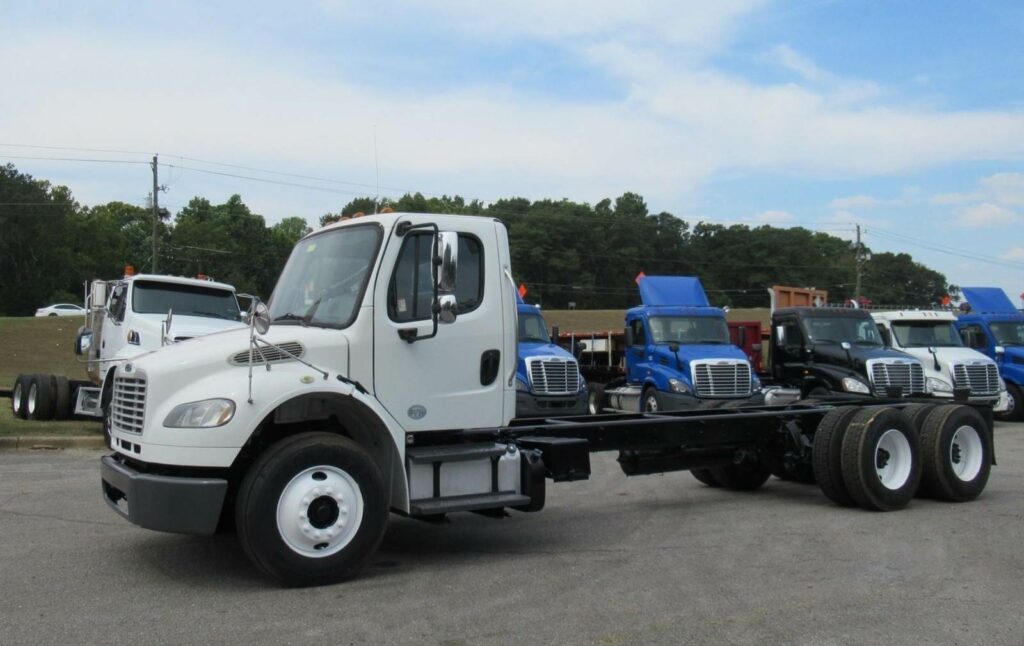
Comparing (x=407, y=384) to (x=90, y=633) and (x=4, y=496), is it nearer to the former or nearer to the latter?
(x=90, y=633)

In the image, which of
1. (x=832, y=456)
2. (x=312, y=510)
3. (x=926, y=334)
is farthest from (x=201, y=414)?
(x=926, y=334)

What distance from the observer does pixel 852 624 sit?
546 cm

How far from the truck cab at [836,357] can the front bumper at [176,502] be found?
43.7 feet

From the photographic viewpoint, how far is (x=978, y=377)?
748 inches

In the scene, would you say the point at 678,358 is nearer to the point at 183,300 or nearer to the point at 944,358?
the point at 944,358

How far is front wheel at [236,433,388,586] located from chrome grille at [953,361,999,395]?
15.8 meters

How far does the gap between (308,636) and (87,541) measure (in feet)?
11.0

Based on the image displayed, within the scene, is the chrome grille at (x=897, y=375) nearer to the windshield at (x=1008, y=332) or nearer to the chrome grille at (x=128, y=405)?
the windshield at (x=1008, y=332)

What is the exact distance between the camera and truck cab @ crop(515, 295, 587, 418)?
57.4 feet

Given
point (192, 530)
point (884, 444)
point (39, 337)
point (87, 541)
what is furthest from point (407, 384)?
point (39, 337)

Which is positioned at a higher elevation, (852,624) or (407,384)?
(407,384)

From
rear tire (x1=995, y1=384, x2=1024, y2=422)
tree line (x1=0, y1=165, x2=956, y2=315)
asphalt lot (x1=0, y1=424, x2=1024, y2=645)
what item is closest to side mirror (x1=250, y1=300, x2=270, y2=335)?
Answer: asphalt lot (x1=0, y1=424, x2=1024, y2=645)

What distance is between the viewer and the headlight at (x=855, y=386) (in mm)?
16672

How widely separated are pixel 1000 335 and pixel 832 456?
15478 mm
